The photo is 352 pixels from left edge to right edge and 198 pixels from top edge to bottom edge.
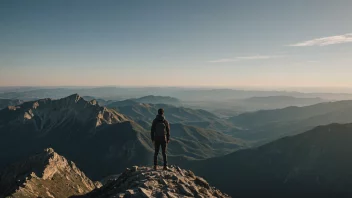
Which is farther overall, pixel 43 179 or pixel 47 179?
pixel 47 179

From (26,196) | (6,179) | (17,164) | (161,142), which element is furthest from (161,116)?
(17,164)

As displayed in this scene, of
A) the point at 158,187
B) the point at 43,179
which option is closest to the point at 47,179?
the point at 43,179

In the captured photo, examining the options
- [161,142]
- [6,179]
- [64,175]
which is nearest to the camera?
[161,142]

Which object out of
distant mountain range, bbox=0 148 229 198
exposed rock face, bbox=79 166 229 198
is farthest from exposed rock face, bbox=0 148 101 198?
exposed rock face, bbox=79 166 229 198

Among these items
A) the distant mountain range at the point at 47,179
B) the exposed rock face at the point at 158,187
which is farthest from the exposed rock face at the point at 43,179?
the exposed rock face at the point at 158,187

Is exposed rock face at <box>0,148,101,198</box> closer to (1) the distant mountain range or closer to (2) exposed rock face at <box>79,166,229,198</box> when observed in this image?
(1) the distant mountain range

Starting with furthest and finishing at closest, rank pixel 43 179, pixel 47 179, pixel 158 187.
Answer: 1. pixel 47 179
2. pixel 43 179
3. pixel 158 187

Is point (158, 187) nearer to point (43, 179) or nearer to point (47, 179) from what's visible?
point (43, 179)

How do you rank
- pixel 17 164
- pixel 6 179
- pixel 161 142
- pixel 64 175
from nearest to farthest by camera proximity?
pixel 161 142, pixel 6 179, pixel 17 164, pixel 64 175

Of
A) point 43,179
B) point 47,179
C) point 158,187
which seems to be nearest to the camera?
point 158,187

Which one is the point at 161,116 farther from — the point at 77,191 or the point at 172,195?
the point at 77,191
